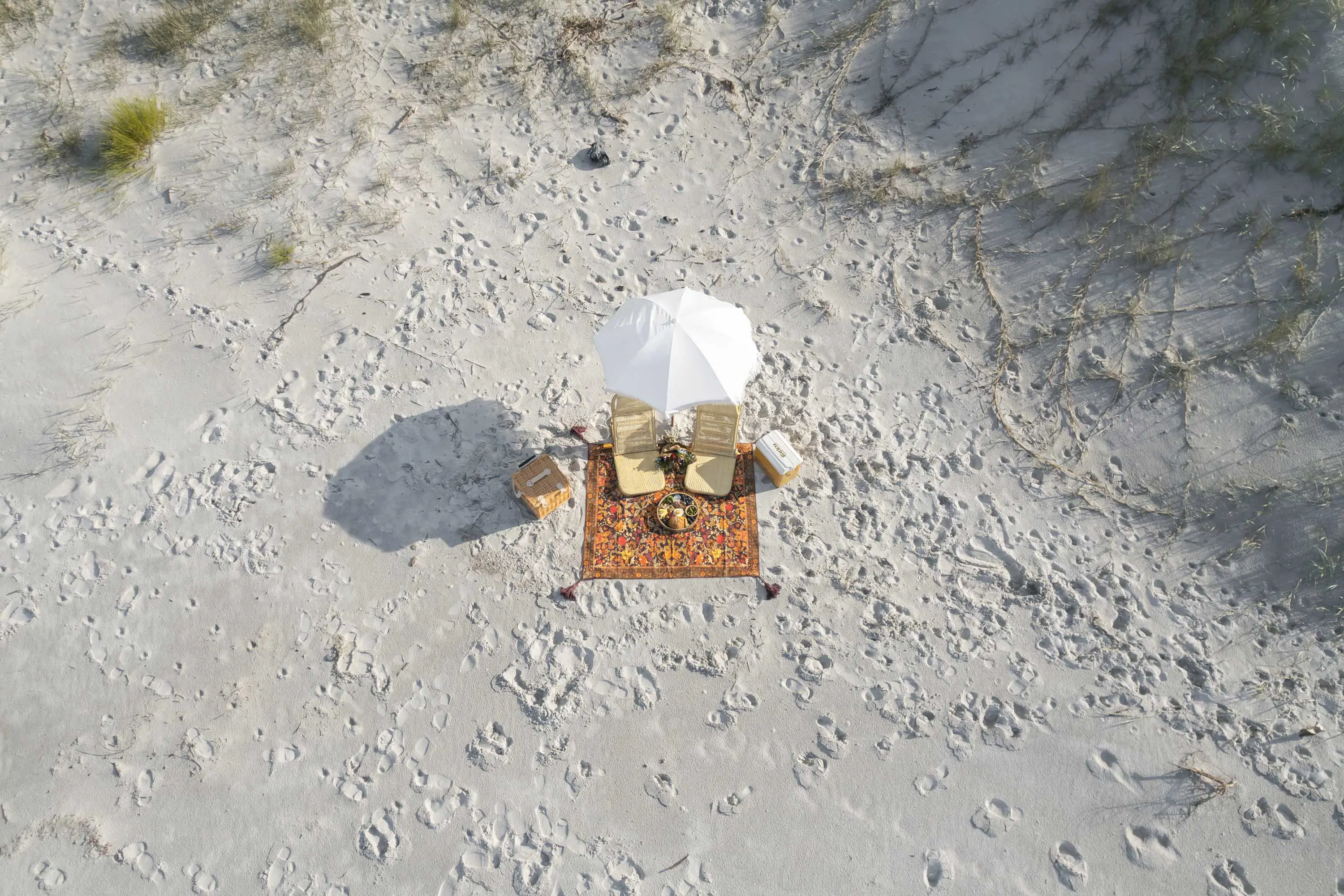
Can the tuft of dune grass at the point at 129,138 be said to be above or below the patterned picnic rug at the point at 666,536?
above

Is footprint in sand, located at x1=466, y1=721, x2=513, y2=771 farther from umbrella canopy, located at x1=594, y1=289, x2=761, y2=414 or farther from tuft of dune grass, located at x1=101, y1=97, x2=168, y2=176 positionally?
tuft of dune grass, located at x1=101, y1=97, x2=168, y2=176

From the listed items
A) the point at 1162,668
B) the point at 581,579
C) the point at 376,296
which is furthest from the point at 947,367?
the point at 376,296

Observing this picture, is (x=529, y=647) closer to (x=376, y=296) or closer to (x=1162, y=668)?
(x=376, y=296)

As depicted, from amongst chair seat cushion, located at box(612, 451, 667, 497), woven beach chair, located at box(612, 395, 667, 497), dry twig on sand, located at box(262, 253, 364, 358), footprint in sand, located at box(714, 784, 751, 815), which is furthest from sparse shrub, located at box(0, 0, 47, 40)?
footprint in sand, located at box(714, 784, 751, 815)

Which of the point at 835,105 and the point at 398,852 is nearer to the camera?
the point at 398,852

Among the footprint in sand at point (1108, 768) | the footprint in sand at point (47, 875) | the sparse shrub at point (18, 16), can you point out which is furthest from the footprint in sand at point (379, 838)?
the sparse shrub at point (18, 16)

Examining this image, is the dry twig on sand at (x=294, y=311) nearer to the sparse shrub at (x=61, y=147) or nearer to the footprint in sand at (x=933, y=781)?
the sparse shrub at (x=61, y=147)

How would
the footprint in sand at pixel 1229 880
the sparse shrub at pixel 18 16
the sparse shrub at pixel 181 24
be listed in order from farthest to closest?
the sparse shrub at pixel 18 16 < the sparse shrub at pixel 181 24 < the footprint in sand at pixel 1229 880

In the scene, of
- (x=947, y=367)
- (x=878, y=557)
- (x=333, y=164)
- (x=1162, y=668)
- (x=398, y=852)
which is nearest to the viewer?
(x=398, y=852)
